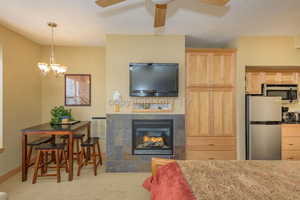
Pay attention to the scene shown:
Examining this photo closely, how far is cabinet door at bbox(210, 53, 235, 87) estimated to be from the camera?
346cm

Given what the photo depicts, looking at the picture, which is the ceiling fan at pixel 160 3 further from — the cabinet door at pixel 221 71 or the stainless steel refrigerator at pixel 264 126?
the stainless steel refrigerator at pixel 264 126

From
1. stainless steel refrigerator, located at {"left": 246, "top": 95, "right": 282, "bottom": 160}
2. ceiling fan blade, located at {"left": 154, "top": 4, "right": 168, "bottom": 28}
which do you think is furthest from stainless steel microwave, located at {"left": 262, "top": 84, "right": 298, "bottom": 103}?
ceiling fan blade, located at {"left": 154, "top": 4, "right": 168, "bottom": 28}

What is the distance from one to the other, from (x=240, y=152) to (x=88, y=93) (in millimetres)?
3619

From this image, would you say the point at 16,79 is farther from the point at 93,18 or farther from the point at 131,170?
the point at 131,170

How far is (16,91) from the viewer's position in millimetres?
3289

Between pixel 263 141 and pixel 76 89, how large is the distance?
420cm

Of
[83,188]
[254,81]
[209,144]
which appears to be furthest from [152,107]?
[254,81]

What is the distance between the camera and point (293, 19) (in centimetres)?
275

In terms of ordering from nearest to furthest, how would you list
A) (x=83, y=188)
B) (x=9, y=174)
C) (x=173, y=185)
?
(x=173, y=185)
(x=83, y=188)
(x=9, y=174)

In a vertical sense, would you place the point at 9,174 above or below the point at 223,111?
below

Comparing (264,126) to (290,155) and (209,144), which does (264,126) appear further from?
(209,144)

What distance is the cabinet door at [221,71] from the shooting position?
346cm

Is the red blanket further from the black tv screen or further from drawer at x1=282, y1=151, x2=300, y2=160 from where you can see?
drawer at x1=282, y1=151, x2=300, y2=160

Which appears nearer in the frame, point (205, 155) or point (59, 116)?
point (205, 155)
